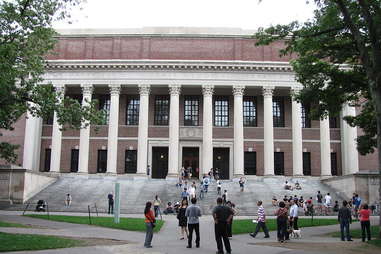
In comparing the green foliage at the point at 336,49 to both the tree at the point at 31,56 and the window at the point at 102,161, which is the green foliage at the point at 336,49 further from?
the window at the point at 102,161

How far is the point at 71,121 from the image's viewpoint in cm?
2127

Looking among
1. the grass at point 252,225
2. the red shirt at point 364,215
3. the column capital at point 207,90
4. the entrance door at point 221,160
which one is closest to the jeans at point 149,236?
the grass at point 252,225

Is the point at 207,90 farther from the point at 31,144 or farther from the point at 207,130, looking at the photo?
the point at 31,144

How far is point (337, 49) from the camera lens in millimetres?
18750

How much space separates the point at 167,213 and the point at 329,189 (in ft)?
52.9

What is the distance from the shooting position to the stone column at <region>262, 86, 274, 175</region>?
4288 cm

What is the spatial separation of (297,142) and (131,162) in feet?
56.4

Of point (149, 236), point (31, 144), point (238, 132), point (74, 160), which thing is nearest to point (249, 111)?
point (238, 132)

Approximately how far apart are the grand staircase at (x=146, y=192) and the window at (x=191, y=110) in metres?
8.39

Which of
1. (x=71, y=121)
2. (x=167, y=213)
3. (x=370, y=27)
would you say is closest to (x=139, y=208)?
(x=167, y=213)

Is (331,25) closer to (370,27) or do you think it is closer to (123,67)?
(370,27)

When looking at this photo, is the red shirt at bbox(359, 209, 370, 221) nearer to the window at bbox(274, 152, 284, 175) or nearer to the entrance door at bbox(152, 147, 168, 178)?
the window at bbox(274, 152, 284, 175)

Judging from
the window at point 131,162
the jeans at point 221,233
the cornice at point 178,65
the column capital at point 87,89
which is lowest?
the jeans at point 221,233

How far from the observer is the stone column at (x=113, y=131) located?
43.2 m
